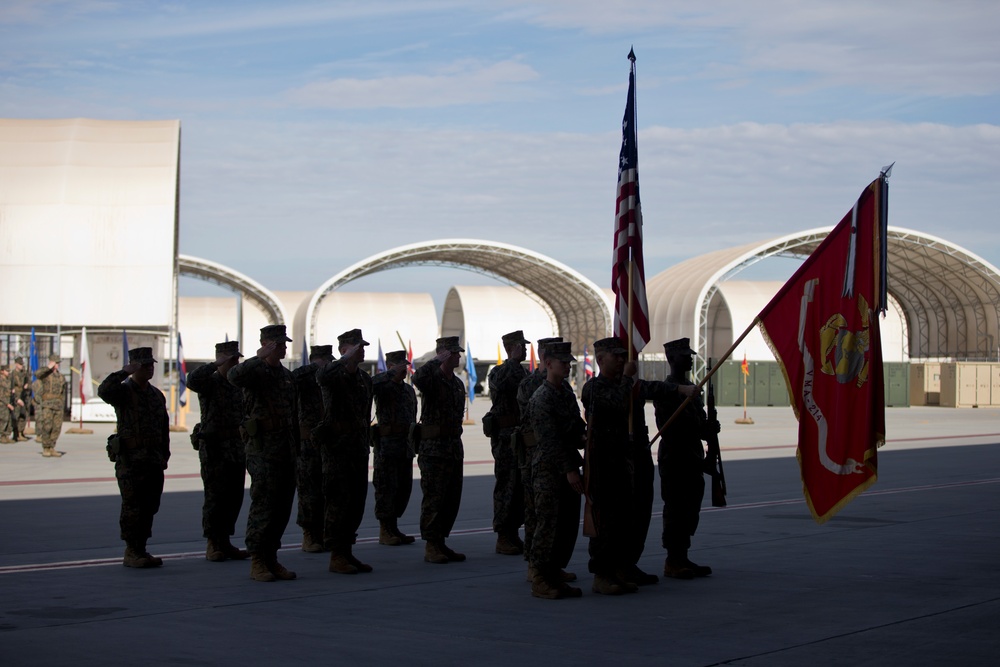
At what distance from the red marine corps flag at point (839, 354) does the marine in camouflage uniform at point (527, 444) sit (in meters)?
1.76

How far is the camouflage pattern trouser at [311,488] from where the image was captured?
10.1 metres

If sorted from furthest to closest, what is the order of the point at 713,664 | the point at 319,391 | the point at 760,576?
the point at 319,391, the point at 760,576, the point at 713,664

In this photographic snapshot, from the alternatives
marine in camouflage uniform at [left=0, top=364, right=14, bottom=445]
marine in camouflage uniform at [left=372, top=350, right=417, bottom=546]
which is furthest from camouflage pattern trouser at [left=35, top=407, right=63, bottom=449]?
marine in camouflage uniform at [left=372, top=350, right=417, bottom=546]

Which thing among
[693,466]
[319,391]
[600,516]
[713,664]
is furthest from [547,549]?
[319,391]

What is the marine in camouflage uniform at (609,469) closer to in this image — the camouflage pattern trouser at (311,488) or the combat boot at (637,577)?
the combat boot at (637,577)

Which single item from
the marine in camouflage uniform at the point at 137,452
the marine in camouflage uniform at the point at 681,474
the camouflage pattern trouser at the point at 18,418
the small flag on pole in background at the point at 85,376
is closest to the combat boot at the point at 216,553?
the marine in camouflage uniform at the point at 137,452

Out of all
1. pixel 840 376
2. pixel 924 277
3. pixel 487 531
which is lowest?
pixel 487 531

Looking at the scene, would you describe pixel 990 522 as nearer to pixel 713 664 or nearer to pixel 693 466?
pixel 693 466

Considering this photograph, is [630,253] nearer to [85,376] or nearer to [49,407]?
[49,407]

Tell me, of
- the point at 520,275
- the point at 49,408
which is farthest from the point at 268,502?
the point at 520,275

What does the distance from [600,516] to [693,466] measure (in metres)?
1.13

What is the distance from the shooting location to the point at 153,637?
6570mm

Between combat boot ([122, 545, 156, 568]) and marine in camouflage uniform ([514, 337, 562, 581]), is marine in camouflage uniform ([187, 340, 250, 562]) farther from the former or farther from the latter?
A: marine in camouflage uniform ([514, 337, 562, 581])

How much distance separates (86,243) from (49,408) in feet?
46.3
